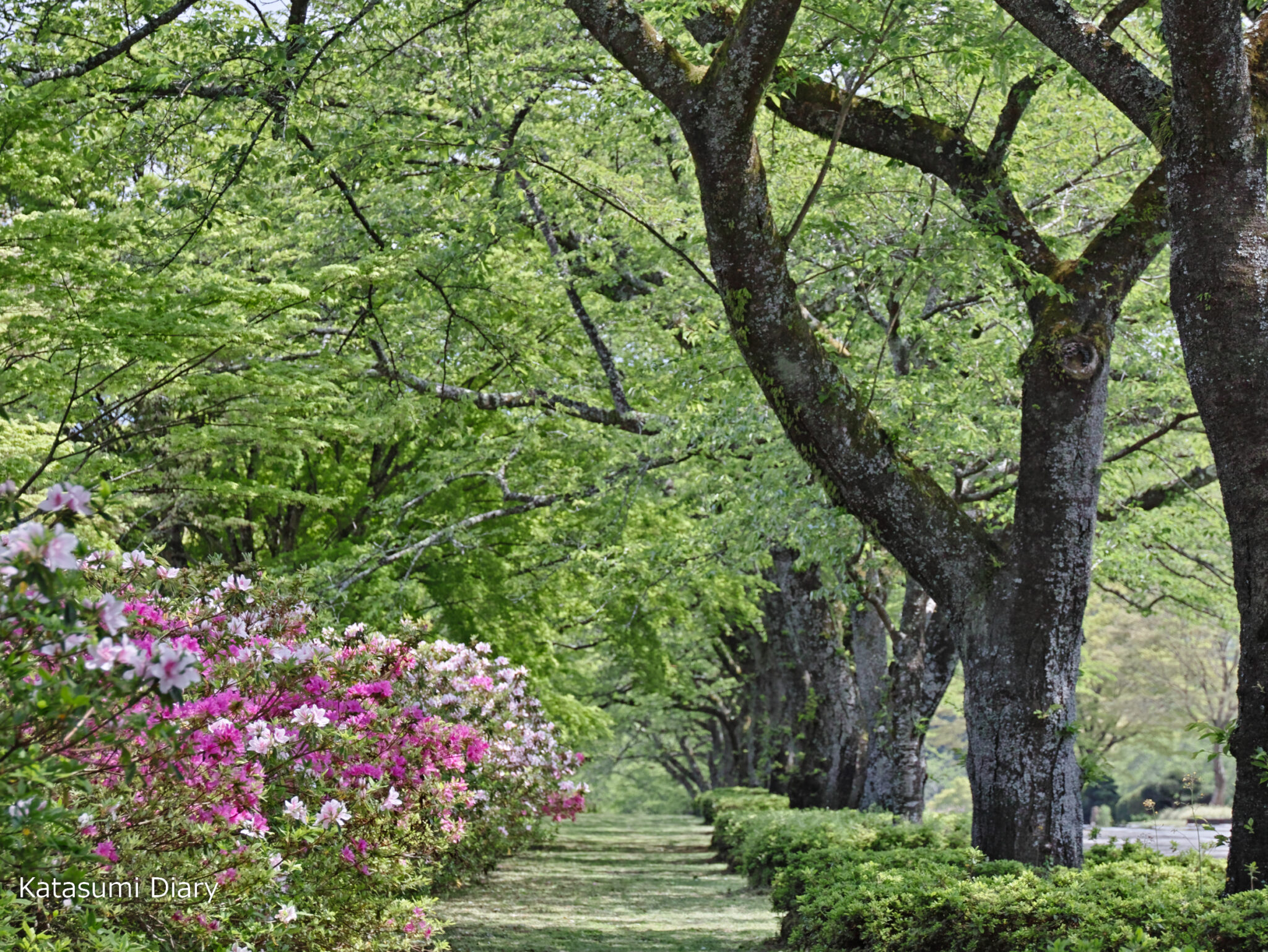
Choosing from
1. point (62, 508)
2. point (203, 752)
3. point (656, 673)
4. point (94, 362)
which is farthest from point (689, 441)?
point (656, 673)

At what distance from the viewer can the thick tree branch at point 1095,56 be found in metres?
5.42

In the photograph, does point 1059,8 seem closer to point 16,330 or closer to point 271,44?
point 271,44

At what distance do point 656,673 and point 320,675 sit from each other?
15449 millimetres

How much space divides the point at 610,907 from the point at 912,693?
409 centimetres

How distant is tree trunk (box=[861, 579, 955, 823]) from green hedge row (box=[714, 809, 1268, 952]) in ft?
12.6

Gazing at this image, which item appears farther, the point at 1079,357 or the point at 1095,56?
the point at 1079,357

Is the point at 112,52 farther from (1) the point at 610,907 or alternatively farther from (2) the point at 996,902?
(1) the point at 610,907

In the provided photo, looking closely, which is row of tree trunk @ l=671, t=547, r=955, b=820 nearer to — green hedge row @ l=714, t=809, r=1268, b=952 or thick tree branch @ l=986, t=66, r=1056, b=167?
green hedge row @ l=714, t=809, r=1268, b=952

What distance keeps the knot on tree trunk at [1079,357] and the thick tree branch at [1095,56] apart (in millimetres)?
1184

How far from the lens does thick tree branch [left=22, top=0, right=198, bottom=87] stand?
237 inches

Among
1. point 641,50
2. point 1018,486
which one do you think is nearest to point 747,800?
point 1018,486

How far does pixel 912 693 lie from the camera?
1202cm

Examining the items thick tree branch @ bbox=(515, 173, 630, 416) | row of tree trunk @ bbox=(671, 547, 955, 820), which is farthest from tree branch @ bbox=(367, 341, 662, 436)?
row of tree trunk @ bbox=(671, 547, 955, 820)

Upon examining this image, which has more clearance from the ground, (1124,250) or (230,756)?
(1124,250)
